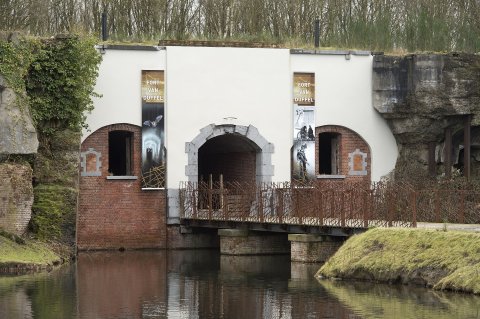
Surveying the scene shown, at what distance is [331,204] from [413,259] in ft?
19.7

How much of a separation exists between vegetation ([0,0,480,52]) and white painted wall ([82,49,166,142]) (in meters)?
3.05

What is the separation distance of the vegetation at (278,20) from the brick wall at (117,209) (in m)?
4.84

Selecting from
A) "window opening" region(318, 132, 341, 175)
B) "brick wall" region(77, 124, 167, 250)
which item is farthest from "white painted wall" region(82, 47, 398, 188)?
"window opening" region(318, 132, 341, 175)

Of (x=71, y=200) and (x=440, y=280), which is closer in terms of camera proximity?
(x=440, y=280)

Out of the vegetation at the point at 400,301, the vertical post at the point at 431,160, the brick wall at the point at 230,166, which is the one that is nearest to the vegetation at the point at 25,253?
the vegetation at the point at 400,301

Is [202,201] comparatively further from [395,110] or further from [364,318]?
[364,318]

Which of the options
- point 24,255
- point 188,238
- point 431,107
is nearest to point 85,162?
point 188,238

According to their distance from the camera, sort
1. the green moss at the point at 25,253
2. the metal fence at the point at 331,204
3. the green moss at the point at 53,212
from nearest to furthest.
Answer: the metal fence at the point at 331,204 → the green moss at the point at 25,253 → the green moss at the point at 53,212

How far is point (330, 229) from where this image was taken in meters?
32.7

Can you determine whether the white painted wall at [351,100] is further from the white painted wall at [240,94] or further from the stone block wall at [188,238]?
the stone block wall at [188,238]

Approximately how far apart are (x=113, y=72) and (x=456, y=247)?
1501 centimetres

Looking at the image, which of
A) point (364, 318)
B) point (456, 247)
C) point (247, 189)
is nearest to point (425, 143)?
point (247, 189)

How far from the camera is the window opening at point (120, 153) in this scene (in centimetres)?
3975

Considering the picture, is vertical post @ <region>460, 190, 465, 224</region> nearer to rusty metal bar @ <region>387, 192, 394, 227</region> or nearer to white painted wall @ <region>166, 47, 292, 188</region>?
rusty metal bar @ <region>387, 192, 394, 227</region>
